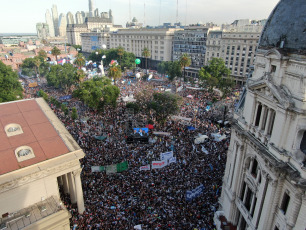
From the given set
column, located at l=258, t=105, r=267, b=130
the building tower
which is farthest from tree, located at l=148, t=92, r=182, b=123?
column, located at l=258, t=105, r=267, b=130

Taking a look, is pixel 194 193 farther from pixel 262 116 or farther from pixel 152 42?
pixel 152 42

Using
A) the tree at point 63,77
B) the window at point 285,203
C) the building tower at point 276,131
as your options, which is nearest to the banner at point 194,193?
the building tower at point 276,131

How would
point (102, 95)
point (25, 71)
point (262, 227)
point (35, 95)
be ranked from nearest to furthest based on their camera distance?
1. point (262, 227)
2. point (102, 95)
3. point (35, 95)
4. point (25, 71)

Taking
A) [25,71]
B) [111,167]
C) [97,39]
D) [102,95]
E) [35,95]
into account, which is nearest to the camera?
[111,167]

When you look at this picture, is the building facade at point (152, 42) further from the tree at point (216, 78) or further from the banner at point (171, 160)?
the banner at point (171, 160)

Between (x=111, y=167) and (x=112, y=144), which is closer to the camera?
(x=111, y=167)

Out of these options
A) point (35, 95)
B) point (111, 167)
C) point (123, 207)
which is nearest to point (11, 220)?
point (123, 207)

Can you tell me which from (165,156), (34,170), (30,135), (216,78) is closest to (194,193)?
(165,156)

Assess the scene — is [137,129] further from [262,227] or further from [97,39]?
[97,39]
